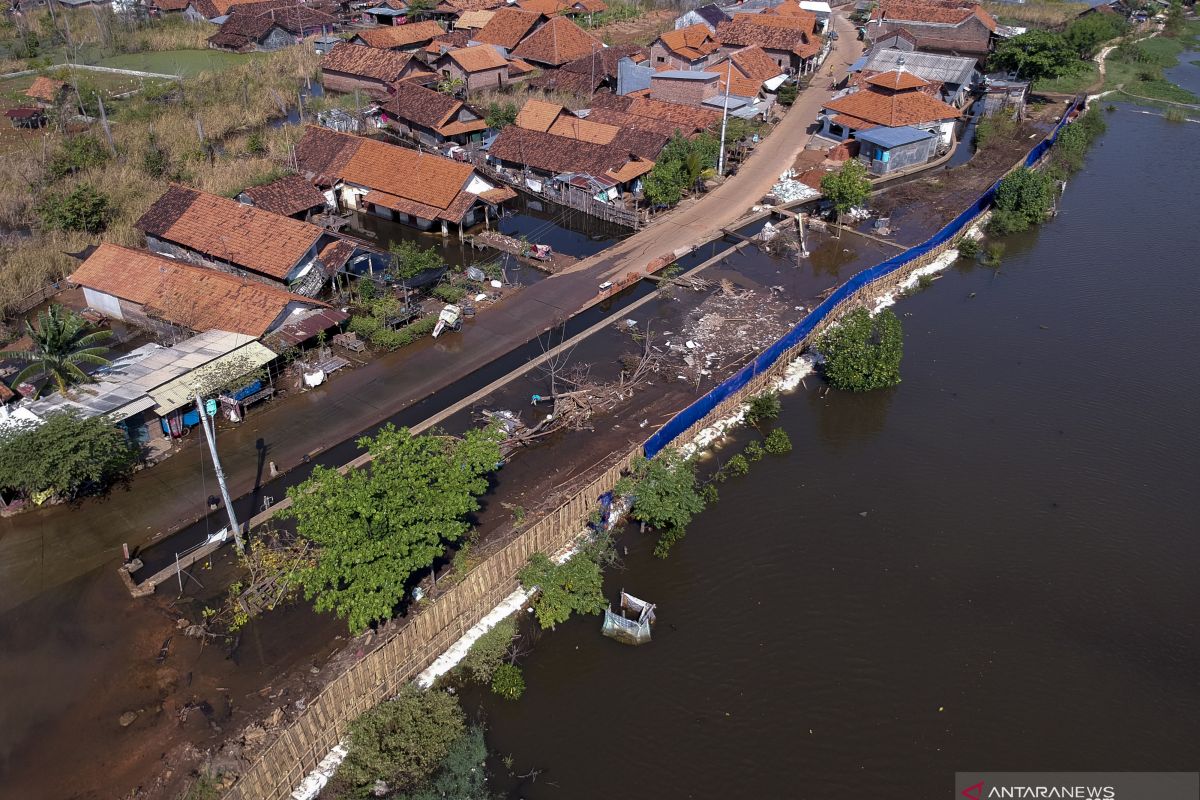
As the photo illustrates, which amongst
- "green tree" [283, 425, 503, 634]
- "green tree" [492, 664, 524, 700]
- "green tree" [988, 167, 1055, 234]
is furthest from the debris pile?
"green tree" [988, 167, 1055, 234]

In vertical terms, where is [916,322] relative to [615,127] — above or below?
below

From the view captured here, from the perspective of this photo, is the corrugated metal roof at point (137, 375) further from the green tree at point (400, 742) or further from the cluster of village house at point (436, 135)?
the green tree at point (400, 742)

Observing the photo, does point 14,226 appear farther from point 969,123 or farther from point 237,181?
point 969,123

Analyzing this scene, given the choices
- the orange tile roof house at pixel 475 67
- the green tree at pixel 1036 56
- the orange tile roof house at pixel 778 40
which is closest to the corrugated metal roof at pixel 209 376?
the orange tile roof house at pixel 475 67

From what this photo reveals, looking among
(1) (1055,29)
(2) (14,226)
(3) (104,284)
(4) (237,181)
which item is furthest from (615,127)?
(1) (1055,29)

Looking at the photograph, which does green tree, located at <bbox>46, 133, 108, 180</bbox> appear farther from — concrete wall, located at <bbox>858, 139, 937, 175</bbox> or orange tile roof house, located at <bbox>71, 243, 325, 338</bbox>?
concrete wall, located at <bbox>858, 139, 937, 175</bbox>

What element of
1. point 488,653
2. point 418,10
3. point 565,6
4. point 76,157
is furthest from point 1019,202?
point 418,10
